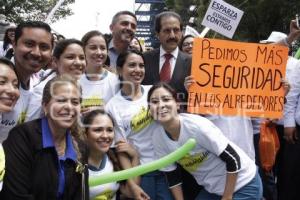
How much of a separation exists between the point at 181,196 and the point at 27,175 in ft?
5.58

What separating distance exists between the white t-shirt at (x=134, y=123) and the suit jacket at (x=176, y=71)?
509 millimetres

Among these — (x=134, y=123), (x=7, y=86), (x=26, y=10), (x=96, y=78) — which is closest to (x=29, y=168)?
(x=7, y=86)

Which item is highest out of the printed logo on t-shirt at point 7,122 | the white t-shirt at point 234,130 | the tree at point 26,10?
the tree at point 26,10

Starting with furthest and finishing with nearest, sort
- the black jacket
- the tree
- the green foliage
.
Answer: the tree < the green foliage < the black jacket

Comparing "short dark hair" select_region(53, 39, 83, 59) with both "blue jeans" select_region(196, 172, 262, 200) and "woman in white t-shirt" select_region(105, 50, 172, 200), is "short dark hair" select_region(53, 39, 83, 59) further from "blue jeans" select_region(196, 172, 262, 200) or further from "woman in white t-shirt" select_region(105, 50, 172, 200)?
"blue jeans" select_region(196, 172, 262, 200)

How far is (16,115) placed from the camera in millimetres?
3252

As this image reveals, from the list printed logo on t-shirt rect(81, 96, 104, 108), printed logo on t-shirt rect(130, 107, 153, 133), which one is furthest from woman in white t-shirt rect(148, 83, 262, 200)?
printed logo on t-shirt rect(81, 96, 104, 108)

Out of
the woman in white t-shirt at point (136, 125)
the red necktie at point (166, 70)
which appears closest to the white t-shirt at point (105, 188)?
the woman in white t-shirt at point (136, 125)

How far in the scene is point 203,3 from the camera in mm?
20859

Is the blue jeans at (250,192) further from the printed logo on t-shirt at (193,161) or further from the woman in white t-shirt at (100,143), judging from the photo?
the woman in white t-shirt at (100,143)

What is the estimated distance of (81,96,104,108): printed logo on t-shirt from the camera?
406 centimetres

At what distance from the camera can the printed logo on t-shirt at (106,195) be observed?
11.9 feet

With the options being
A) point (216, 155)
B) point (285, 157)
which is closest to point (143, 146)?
point (216, 155)

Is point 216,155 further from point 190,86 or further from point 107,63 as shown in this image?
point 107,63
